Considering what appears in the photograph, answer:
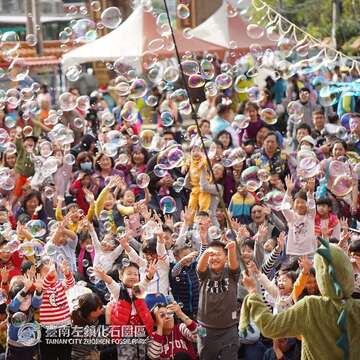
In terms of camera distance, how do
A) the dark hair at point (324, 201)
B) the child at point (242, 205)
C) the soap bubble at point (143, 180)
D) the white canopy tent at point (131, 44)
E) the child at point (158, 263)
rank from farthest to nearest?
1. the white canopy tent at point (131, 44)
2. the soap bubble at point (143, 180)
3. the child at point (242, 205)
4. the dark hair at point (324, 201)
5. the child at point (158, 263)

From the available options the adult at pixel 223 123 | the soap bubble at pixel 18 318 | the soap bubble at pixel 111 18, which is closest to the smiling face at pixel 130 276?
the soap bubble at pixel 18 318

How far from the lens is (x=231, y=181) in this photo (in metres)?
8.05

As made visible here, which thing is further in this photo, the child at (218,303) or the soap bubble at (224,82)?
the soap bubble at (224,82)

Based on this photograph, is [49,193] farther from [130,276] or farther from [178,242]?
[130,276]

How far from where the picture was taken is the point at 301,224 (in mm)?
6867

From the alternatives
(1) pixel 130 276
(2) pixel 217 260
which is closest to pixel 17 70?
(1) pixel 130 276

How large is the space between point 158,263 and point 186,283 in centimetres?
21

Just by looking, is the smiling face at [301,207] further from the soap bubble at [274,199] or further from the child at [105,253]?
the child at [105,253]

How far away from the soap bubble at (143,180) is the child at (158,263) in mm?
1345

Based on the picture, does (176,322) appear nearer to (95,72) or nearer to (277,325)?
(277,325)

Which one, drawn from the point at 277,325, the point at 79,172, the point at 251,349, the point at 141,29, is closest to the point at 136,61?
the point at 141,29

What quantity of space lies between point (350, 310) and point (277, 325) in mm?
293

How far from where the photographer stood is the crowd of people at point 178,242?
5.66m

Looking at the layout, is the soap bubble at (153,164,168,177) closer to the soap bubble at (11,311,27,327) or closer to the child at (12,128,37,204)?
the child at (12,128,37,204)
